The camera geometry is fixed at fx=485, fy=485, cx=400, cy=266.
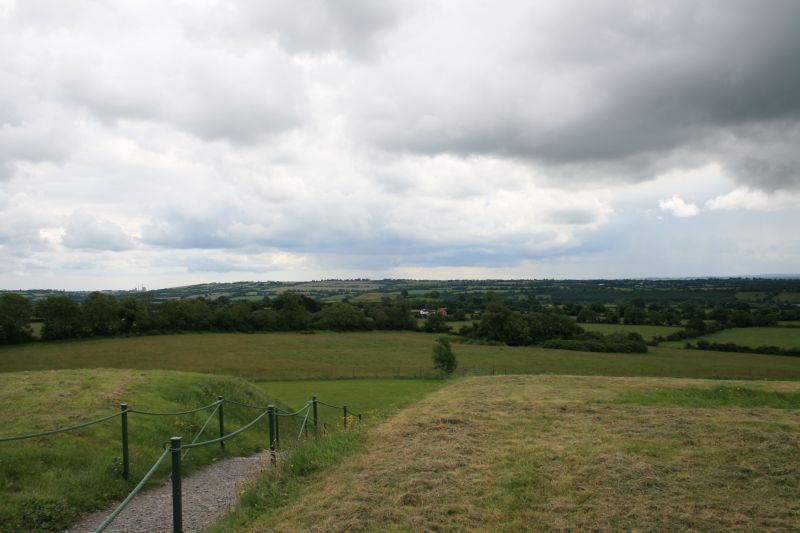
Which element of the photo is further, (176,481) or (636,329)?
(636,329)

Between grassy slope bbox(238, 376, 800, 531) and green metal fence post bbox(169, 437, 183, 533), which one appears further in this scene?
grassy slope bbox(238, 376, 800, 531)

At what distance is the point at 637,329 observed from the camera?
298ft

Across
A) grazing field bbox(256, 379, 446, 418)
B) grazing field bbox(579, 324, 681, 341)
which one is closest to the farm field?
grazing field bbox(579, 324, 681, 341)

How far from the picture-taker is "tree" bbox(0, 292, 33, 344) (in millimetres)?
69500

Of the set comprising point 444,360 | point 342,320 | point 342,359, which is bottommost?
point 342,359

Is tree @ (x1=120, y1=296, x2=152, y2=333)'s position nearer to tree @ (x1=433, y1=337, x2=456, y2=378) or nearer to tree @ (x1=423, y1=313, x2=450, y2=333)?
tree @ (x1=423, y1=313, x2=450, y2=333)

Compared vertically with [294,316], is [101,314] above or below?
above

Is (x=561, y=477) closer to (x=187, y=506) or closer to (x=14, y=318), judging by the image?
(x=187, y=506)

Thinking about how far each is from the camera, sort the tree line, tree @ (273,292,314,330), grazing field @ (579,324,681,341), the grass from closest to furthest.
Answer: the grass, the tree line, grazing field @ (579,324,681,341), tree @ (273,292,314,330)

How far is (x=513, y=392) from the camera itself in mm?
18750

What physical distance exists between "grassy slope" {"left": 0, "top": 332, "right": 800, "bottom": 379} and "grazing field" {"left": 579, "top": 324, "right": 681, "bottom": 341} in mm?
11133

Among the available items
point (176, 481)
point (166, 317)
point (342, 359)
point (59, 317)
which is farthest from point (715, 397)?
point (166, 317)

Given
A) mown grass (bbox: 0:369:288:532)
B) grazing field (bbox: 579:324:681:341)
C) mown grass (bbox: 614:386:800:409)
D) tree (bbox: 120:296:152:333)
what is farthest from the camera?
grazing field (bbox: 579:324:681:341)

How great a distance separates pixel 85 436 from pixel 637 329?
95291 mm
